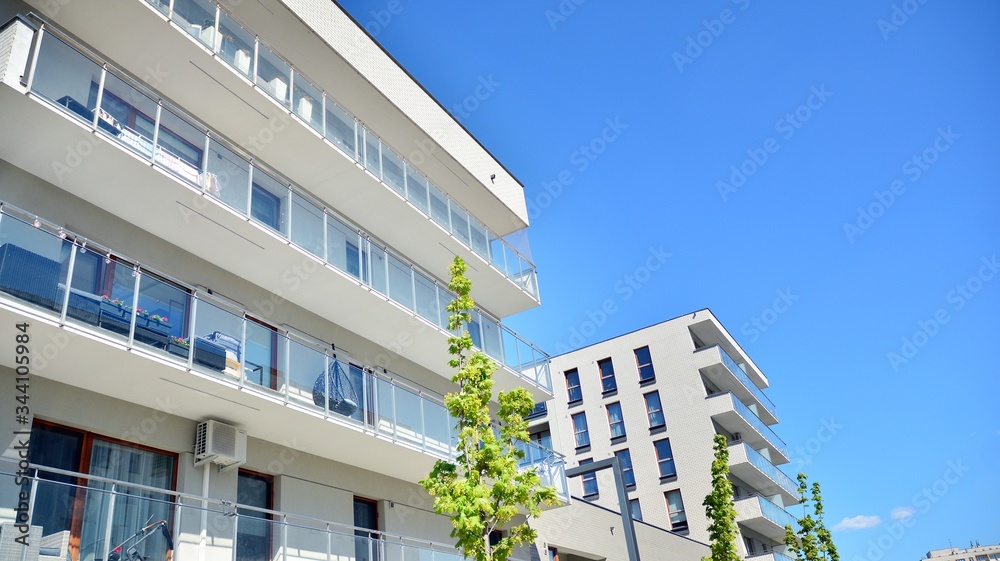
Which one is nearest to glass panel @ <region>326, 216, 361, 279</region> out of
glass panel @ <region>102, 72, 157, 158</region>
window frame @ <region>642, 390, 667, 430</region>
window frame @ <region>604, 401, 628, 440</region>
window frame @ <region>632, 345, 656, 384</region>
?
glass panel @ <region>102, 72, 157, 158</region>

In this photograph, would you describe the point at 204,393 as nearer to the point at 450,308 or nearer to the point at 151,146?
the point at 151,146

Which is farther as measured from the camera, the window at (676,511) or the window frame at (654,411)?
the window frame at (654,411)

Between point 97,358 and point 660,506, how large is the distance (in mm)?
34240

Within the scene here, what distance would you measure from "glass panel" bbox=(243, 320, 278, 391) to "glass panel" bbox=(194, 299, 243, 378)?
7.0 inches

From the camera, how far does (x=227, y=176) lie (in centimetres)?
1337

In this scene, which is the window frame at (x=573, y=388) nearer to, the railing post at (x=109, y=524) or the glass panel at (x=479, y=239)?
the glass panel at (x=479, y=239)

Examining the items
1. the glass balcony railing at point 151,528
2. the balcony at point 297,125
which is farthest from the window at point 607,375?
the glass balcony railing at point 151,528

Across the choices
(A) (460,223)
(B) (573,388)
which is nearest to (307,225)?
(A) (460,223)

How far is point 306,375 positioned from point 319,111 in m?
5.82

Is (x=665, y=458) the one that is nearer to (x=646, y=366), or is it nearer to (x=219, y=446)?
(x=646, y=366)

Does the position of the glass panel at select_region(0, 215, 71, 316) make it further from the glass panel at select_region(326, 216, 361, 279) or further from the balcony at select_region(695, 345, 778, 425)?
the balcony at select_region(695, 345, 778, 425)

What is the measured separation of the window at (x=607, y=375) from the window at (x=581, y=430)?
201 centimetres

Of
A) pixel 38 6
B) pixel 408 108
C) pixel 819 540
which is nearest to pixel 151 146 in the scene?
pixel 38 6

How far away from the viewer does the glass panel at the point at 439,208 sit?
1961 centimetres
